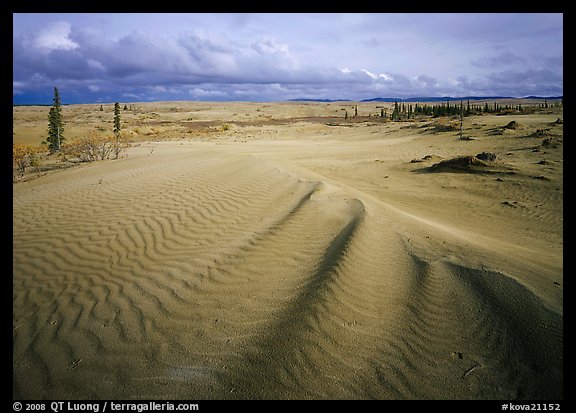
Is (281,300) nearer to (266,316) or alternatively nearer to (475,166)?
(266,316)

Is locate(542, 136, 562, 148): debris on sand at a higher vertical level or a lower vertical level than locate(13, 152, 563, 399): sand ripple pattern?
higher

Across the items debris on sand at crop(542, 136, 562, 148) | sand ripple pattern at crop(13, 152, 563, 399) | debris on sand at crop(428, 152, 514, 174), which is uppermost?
debris on sand at crop(542, 136, 562, 148)

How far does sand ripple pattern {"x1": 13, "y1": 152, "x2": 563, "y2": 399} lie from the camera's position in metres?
2.61

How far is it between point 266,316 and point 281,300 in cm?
31

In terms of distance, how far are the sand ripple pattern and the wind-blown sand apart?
0.05 ft

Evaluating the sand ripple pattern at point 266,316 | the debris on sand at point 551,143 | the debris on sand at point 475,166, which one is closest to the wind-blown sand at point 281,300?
the sand ripple pattern at point 266,316

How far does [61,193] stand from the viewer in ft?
27.9

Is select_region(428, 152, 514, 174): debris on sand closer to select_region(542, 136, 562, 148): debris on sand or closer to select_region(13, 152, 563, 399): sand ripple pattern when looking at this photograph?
select_region(542, 136, 562, 148): debris on sand

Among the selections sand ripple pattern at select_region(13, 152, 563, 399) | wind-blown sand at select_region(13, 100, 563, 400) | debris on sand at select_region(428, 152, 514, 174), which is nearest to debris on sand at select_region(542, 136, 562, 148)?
debris on sand at select_region(428, 152, 514, 174)

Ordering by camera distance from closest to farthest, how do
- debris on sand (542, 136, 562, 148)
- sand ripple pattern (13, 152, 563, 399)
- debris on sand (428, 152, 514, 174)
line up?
sand ripple pattern (13, 152, 563, 399), debris on sand (428, 152, 514, 174), debris on sand (542, 136, 562, 148)
